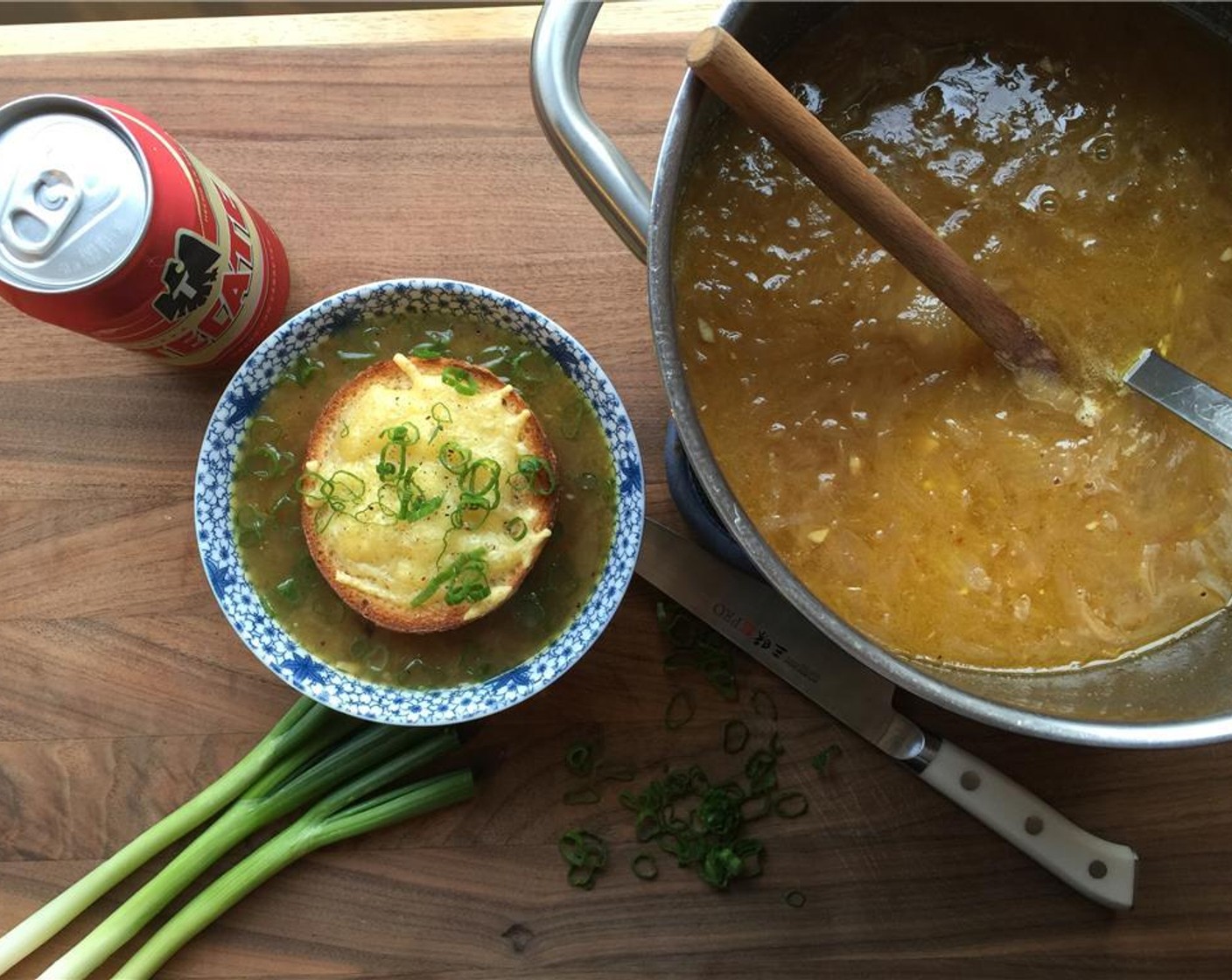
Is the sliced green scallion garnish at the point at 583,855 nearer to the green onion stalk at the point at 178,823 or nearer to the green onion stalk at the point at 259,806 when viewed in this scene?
the green onion stalk at the point at 259,806

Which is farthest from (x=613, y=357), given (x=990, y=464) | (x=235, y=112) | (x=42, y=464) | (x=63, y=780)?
(x=63, y=780)

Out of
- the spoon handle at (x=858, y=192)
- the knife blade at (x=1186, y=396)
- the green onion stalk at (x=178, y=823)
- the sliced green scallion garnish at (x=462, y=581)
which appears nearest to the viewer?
the spoon handle at (x=858, y=192)

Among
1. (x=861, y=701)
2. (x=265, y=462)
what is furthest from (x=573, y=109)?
(x=861, y=701)

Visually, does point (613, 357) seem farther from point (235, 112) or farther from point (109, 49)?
point (109, 49)

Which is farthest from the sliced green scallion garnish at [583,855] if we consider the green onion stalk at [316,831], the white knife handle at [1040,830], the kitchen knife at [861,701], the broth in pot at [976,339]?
the broth in pot at [976,339]

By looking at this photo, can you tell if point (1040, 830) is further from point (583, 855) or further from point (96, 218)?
point (96, 218)

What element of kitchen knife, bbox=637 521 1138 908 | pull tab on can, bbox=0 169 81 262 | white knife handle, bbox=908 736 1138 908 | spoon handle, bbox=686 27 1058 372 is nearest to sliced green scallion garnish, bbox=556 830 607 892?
kitchen knife, bbox=637 521 1138 908
